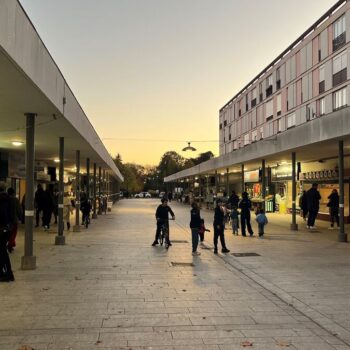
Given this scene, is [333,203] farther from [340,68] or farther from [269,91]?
[269,91]

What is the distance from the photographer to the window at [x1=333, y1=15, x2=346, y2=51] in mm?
38719

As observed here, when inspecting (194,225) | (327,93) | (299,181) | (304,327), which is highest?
(327,93)

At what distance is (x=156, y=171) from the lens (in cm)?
13925

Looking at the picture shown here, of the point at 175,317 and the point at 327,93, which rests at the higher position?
the point at 327,93

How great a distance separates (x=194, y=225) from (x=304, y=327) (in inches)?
274

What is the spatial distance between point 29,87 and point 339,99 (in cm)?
3665

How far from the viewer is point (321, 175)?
24.2 m

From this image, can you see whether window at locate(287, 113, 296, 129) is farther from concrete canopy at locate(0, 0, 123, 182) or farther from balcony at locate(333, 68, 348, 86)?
concrete canopy at locate(0, 0, 123, 182)

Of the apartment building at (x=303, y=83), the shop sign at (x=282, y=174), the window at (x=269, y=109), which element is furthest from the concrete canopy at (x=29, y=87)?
the window at (x=269, y=109)

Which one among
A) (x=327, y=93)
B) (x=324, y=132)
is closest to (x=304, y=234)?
(x=324, y=132)

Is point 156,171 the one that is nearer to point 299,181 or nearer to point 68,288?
point 299,181

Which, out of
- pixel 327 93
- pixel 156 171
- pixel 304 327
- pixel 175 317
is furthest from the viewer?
pixel 156 171

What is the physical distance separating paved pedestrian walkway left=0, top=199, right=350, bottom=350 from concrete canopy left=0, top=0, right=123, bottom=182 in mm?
3297

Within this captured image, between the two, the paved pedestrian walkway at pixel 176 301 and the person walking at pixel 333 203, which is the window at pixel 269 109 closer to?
the person walking at pixel 333 203
